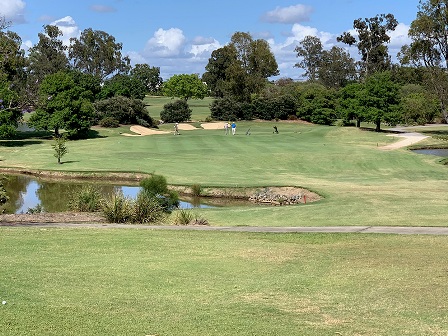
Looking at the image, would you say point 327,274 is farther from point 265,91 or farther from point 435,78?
point 265,91

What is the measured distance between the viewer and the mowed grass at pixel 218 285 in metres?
8.98

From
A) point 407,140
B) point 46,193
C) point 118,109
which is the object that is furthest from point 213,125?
point 46,193

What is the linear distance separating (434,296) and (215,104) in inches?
3428

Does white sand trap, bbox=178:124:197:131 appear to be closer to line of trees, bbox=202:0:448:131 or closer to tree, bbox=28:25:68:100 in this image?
line of trees, bbox=202:0:448:131

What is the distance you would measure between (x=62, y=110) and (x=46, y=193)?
3379 centimetres

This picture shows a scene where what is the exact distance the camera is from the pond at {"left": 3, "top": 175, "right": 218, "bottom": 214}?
32062 mm

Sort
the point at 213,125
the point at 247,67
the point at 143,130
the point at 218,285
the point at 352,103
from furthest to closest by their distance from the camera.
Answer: the point at 247,67 → the point at 213,125 → the point at 143,130 → the point at 352,103 → the point at 218,285

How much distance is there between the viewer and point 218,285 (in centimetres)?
1154

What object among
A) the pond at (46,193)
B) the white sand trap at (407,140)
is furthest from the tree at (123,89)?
the pond at (46,193)

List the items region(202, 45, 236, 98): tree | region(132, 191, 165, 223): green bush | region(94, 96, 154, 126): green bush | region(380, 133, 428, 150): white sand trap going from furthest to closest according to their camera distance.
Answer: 1. region(202, 45, 236, 98): tree
2. region(94, 96, 154, 126): green bush
3. region(380, 133, 428, 150): white sand trap
4. region(132, 191, 165, 223): green bush

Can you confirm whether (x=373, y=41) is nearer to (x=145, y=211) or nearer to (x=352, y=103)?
(x=352, y=103)

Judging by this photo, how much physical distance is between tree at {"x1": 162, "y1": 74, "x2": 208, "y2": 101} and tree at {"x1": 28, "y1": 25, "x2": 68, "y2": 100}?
34.8 m

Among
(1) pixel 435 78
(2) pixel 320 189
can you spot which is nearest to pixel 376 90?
(1) pixel 435 78

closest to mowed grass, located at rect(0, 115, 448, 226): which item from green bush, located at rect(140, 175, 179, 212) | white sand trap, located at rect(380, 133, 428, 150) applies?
white sand trap, located at rect(380, 133, 428, 150)
